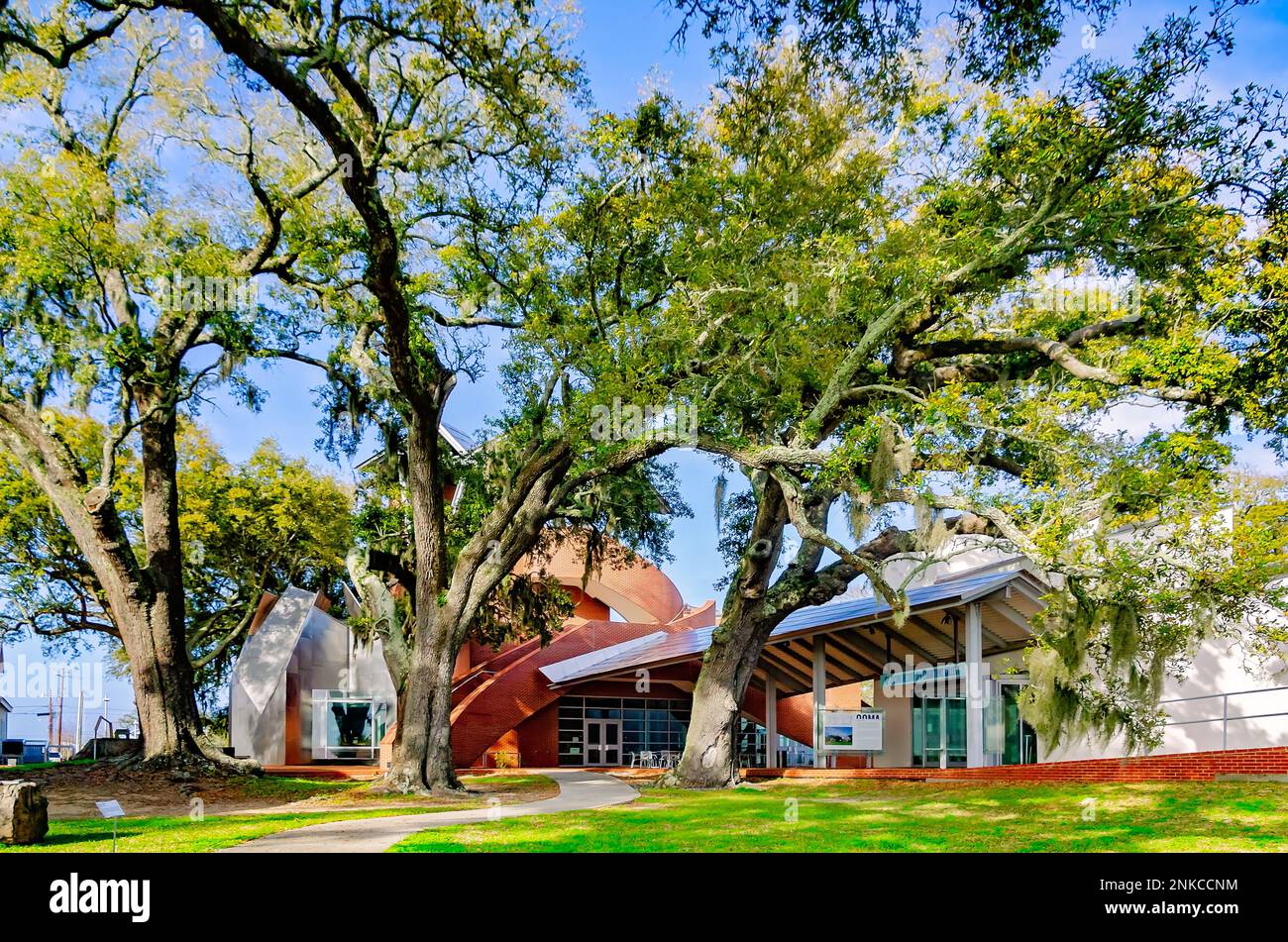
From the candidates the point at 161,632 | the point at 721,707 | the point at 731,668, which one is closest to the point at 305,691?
the point at 161,632

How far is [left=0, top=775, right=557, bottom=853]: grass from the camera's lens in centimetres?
1066

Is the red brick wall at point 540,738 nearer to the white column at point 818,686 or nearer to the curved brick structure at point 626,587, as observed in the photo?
the curved brick structure at point 626,587

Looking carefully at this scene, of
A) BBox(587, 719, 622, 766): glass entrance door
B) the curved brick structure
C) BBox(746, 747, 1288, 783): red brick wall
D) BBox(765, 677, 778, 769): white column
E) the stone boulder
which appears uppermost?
the curved brick structure

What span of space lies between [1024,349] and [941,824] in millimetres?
9578

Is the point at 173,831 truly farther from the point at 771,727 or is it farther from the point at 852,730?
the point at 771,727

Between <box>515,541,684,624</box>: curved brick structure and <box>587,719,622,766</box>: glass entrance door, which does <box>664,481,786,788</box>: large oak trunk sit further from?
<box>515,541,684,624</box>: curved brick structure

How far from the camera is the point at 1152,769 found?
1579 centimetres

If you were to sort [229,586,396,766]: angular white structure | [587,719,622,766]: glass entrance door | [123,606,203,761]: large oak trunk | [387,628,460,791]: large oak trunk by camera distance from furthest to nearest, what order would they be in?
1. [587,719,622,766]: glass entrance door
2. [229,586,396,766]: angular white structure
3. [123,606,203,761]: large oak trunk
4. [387,628,460,791]: large oak trunk

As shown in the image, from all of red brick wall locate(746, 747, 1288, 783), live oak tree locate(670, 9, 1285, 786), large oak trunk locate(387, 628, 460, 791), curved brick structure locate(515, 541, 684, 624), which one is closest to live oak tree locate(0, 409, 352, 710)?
curved brick structure locate(515, 541, 684, 624)

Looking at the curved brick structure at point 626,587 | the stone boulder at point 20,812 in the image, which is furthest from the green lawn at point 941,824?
the curved brick structure at point 626,587

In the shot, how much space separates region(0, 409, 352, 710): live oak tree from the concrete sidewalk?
1664 cm

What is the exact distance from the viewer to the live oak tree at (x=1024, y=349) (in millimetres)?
13289

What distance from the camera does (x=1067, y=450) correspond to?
13.9 metres
